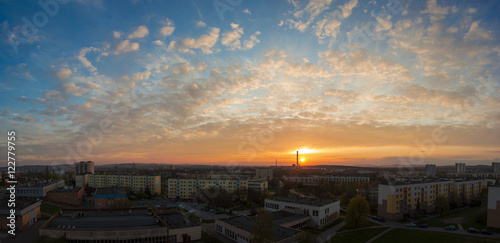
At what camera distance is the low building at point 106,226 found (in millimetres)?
17359

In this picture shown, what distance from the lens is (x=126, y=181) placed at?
6159cm

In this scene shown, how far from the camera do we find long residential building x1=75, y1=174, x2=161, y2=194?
190 ft

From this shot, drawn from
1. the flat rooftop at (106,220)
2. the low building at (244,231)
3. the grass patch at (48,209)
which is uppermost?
the flat rooftop at (106,220)

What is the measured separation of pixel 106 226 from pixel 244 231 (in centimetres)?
1009

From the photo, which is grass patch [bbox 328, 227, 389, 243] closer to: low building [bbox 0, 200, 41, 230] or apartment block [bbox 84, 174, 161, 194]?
low building [bbox 0, 200, 41, 230]

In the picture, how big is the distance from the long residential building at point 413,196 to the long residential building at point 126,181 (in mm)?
43122

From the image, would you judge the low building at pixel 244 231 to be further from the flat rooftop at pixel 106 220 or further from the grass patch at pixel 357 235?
the flat rooftop at pixel 106 220

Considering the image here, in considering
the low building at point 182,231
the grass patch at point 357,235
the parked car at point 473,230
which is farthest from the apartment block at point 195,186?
the parked car at point 473,230

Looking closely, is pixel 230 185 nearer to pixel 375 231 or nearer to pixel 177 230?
pixel 375 231

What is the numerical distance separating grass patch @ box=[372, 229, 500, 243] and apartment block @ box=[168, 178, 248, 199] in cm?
3087

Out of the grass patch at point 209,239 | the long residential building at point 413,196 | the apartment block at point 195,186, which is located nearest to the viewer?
the grass patch at point 209,239

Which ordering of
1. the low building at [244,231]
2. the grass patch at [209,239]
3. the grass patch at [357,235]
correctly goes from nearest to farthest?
the low building at [244,231], the grass patch at [209,239], the grass patch at [357,235]

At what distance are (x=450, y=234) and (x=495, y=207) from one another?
694 cm

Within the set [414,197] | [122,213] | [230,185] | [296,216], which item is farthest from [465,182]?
[122,213]
